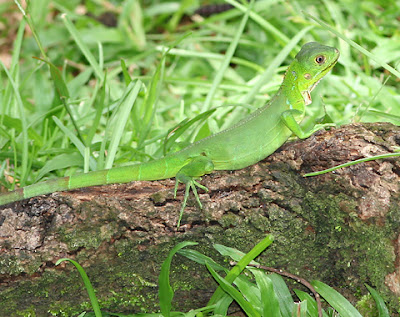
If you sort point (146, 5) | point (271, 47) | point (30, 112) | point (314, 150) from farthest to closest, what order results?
1. point (146, 5)
2. point (271, 47)
3. point (30, 112)
4. point (314, 150)

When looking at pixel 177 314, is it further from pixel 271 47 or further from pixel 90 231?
pixel 271 47

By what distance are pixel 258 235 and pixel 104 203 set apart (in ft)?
3.40

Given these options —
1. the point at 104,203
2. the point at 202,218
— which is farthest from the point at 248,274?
the point at 104,203

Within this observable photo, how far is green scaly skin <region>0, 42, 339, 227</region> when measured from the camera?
327 centimetres

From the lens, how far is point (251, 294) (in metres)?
3.04

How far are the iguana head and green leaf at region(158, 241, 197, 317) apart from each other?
1.64 meters

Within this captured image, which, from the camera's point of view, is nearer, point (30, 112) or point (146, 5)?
point (30, 112)

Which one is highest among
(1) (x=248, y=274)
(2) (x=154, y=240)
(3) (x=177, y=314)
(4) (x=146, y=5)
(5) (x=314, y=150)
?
(4) (x=146, y=5)

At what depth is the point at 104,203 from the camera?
3.11 meters

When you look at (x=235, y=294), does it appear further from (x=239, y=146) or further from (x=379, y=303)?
(x=239, y=146)

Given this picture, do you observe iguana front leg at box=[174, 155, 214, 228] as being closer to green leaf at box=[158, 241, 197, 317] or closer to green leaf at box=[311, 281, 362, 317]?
green leaf at box=[158, 241, 197, 317]

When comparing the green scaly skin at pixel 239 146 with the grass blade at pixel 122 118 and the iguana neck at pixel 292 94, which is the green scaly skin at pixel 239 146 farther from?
the grass blade at pixel 122 118

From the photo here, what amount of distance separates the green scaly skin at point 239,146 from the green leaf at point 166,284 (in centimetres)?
27

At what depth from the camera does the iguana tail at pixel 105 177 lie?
3111 millimetres
